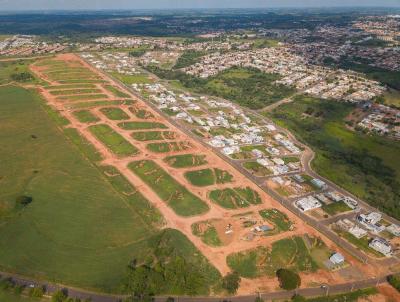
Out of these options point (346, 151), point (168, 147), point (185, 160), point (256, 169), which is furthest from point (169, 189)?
point (346, 151)

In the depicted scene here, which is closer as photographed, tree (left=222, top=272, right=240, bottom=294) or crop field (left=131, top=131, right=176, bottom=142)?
tree (left=222, top=272, right=240, bottom=294)

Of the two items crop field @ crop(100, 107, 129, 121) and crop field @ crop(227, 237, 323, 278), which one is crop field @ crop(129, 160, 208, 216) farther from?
crop field @ crop(100, 107, 129, 121)

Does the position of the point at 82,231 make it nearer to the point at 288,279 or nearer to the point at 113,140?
the point at 288,279

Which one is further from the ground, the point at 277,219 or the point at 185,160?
the point at 185,160

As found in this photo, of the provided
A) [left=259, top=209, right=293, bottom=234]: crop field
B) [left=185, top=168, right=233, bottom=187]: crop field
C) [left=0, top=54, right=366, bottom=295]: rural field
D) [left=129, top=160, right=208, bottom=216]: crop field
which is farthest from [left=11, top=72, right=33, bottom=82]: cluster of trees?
[left=259, top=209, right=293, bottom=234]: crop field

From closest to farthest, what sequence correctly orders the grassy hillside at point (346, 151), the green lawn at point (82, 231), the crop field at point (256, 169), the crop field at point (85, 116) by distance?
the green lawn at point (82, 231) → the grassy hillside at point (346, 151) → the crop field at point (256, 169) → the crop field at point (85, 116)

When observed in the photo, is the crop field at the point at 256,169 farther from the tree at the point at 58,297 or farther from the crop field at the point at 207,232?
the tree at the point at 58,297

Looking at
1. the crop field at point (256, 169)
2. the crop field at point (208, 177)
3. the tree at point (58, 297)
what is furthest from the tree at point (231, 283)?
the crop field at point (256, 169)
